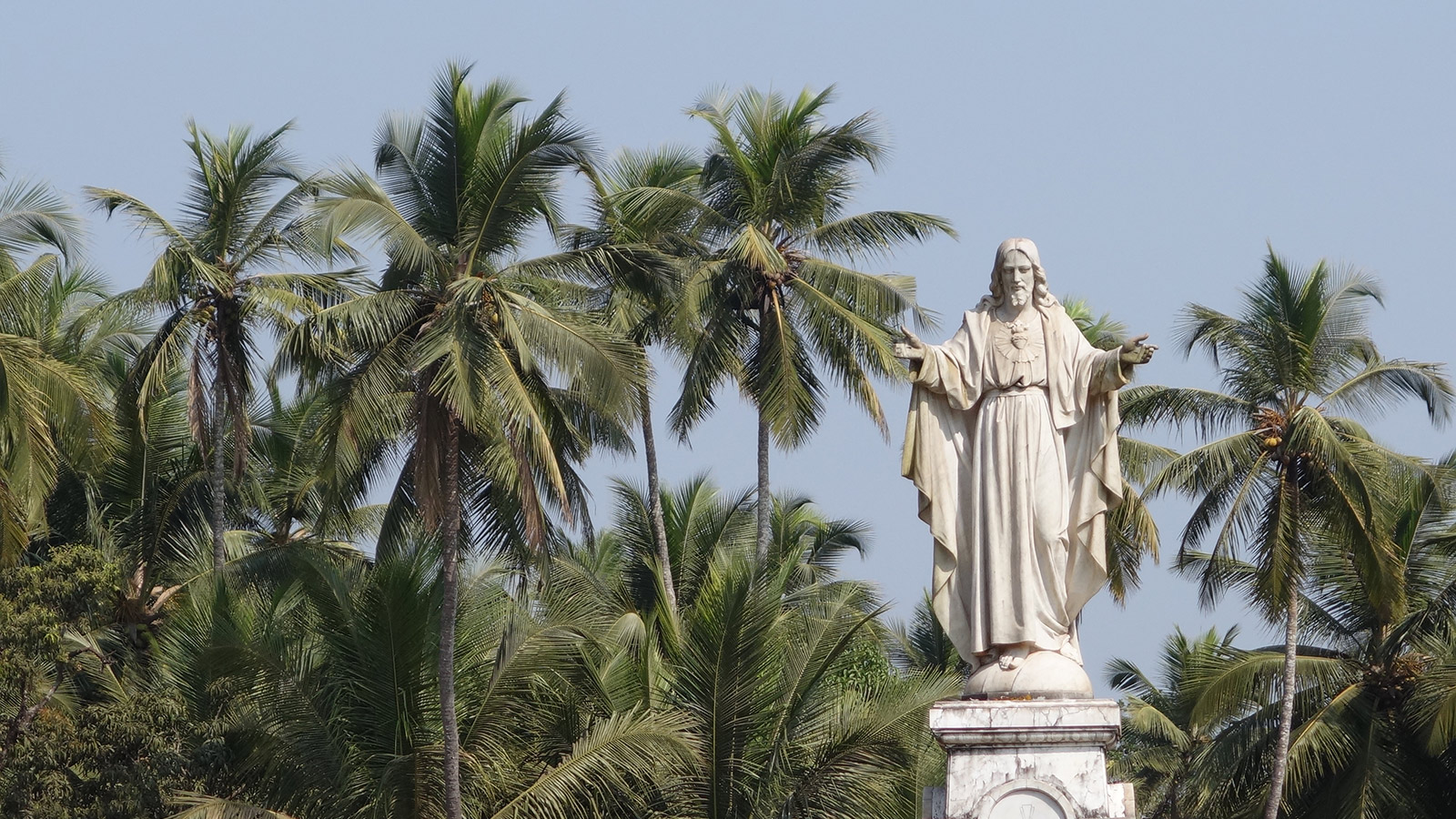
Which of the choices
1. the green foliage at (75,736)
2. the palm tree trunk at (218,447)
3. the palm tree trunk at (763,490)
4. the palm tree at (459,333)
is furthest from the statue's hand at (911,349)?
the palm tree trunk at (218,447)

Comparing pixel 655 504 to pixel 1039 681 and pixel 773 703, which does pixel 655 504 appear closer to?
pixel 773 703

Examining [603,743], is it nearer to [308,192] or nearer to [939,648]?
[308,192]

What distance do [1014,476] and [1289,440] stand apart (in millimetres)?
16822

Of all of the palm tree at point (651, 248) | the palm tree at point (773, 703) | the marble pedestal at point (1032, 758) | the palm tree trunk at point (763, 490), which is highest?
the palm tree at point (651, 248)

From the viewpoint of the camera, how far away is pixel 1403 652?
27.8m

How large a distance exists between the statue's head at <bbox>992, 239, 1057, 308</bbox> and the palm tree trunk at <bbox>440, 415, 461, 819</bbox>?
32.9ft

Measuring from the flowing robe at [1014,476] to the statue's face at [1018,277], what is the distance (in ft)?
0.41

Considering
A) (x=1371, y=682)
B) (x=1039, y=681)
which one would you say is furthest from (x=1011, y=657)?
(x=1371, y=682)

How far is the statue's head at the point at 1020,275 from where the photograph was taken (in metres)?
10.9

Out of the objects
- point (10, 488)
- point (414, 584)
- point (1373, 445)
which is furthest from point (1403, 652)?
point (10, 488)

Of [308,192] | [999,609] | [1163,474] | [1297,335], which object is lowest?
[999,609]

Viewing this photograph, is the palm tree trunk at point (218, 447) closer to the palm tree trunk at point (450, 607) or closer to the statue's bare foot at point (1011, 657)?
the palm tree trunk at point (450, 607)

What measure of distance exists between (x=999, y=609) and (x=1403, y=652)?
19.1 m

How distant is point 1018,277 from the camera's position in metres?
10.9
